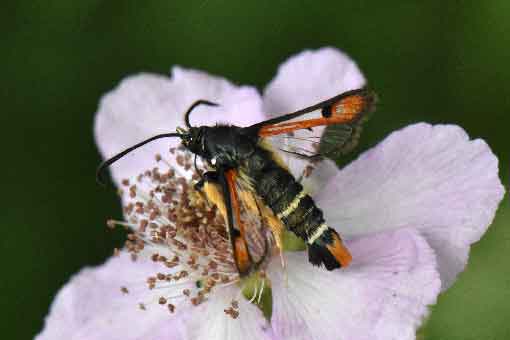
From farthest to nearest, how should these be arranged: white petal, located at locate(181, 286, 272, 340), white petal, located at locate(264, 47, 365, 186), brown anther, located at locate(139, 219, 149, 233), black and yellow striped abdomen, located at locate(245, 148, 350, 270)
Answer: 1. white petal, located at locate(264, 47, 365, 186)
2. brown anther, located at locate(139, 219, 149, 233)
3. white petal, located at locate(181, 286, 272, 340)
4. black and yellow striped abdomen, located at locate(245, 148, 350, 270)


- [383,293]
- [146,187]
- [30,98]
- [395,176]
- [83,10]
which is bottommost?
[383,293]

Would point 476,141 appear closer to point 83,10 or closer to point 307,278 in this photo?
point 307,278

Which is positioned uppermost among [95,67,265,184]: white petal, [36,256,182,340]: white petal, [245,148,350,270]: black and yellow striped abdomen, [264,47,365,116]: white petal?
[95,67,265,184]: white petal

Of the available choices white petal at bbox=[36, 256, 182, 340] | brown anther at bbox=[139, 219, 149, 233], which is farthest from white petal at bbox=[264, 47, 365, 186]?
white petal at bbox=[36, 256, 182, 340]

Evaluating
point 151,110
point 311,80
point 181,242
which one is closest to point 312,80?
point 311,80

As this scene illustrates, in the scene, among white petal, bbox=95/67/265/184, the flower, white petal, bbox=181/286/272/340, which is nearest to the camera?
the flower

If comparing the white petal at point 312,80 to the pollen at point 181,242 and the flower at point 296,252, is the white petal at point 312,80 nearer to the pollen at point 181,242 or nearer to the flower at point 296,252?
the flower at point 296,252

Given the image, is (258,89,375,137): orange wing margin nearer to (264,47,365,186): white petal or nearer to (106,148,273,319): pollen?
(106,148,273,319): pollen

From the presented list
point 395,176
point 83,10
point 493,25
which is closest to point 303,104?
point 395,176
